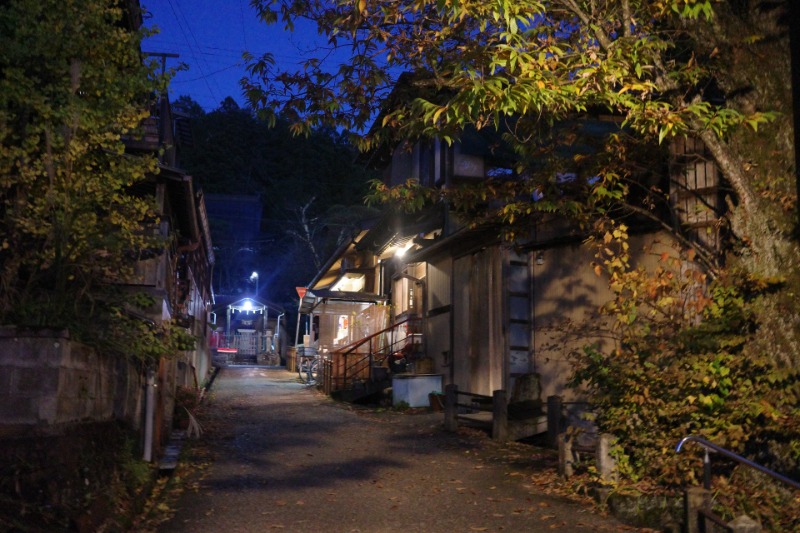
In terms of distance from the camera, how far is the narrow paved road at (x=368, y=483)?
846 centimetres

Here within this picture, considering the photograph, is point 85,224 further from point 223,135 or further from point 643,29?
point 223,135

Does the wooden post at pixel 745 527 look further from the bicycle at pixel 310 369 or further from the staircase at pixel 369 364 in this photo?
the bicycle at pixel 310 369

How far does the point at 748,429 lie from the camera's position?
26.3 feet

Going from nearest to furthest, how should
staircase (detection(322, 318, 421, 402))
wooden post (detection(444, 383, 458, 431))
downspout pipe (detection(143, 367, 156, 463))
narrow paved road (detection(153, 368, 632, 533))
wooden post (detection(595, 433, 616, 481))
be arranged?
narrow paved road (detection(153, 368, 632, 533)), wooden post (detection(595, 433, 616, 481)), downspout pipe (detection(143, 367, 156, 463)), wooden post (detection(444, 383, 458, 431)), staircase (detection(322, 318, 421, 402))

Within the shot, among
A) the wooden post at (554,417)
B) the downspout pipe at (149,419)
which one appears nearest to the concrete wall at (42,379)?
the downspout pipe at (149,419)

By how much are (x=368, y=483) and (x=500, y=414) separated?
14.0 ft

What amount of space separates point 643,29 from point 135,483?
8.38 m

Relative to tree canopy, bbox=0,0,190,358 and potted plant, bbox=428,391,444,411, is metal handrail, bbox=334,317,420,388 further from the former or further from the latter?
tree canopy, bbox=0,0,190,358

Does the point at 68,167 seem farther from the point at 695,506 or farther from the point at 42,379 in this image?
the point at 695,506

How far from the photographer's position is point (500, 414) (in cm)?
1428

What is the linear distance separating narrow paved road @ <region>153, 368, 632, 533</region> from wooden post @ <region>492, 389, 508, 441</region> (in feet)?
0.93

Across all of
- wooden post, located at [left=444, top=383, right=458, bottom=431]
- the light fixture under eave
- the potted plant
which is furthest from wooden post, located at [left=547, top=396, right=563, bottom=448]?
the light fixture under eave

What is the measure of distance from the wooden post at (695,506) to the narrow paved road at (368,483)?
895 millimetres

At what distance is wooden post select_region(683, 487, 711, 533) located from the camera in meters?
7.29
